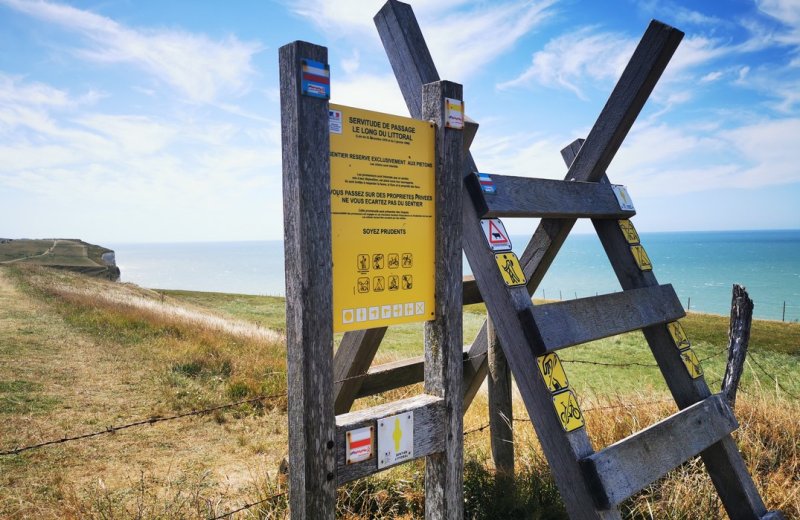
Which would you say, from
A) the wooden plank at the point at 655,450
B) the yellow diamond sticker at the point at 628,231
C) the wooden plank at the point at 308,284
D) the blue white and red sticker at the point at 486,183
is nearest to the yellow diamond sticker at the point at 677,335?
the wooden plank at the point at 655,450

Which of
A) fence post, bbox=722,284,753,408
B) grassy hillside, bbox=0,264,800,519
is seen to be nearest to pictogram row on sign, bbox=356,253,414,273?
grassy hillside, bbox=0,264,800,519

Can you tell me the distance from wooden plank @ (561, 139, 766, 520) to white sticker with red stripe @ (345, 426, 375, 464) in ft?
7.31

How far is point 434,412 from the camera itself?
2520 mm

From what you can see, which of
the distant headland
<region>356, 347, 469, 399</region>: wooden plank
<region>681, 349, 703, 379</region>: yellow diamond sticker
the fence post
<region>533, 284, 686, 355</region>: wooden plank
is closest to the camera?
<region>533, 284, 686, 355</region>: wooden plank

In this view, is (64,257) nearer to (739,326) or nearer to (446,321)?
(739,326)

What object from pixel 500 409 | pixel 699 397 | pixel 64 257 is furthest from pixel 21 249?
pixel 699 397

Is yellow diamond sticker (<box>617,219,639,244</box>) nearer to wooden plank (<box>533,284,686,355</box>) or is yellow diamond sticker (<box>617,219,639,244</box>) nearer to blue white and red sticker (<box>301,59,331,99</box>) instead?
wooden plank (<box>533,284,686,355</box>)

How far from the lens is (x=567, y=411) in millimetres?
2738

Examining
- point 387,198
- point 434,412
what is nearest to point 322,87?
point 387,198

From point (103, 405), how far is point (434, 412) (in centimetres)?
649

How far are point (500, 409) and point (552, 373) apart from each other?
1.27 metres

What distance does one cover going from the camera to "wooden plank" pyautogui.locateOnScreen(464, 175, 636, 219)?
9.41 feet

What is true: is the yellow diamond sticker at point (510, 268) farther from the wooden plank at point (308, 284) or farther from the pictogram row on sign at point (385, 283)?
the wooden plank at point (308, 284)

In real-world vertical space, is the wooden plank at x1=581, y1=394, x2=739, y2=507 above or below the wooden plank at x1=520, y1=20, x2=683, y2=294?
below
